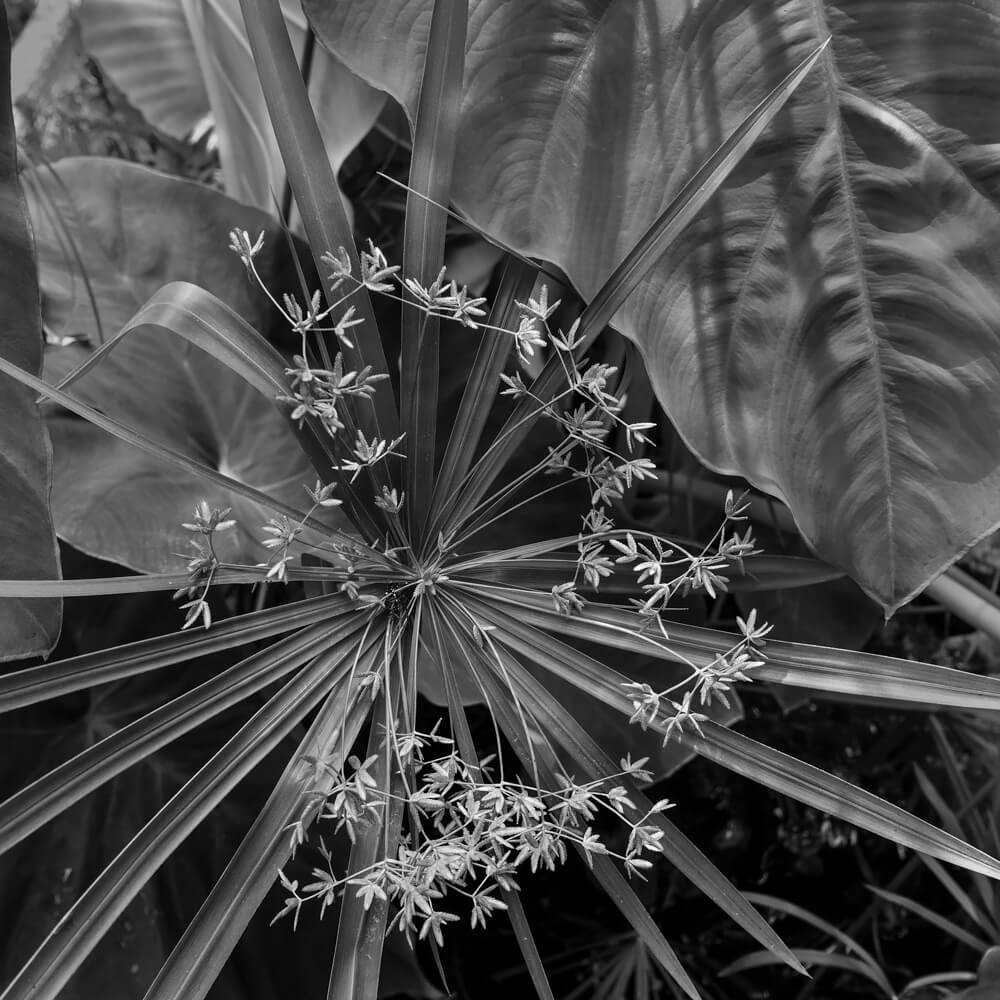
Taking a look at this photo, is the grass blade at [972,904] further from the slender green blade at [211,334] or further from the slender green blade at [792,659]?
the slender green blade at [211,334]

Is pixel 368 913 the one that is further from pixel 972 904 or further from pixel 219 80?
pixel 219 80

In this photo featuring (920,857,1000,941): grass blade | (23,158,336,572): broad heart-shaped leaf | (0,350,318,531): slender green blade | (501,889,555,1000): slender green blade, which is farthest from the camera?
(920,857,1000,941): grass blade

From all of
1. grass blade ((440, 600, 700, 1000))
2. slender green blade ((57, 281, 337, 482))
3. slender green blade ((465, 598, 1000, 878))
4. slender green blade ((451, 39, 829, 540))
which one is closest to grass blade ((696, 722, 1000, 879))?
slender green blade ((465, 598, 1000, 878))

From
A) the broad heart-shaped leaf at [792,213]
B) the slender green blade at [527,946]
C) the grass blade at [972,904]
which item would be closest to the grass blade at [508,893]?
the slender green blade at [527,946]

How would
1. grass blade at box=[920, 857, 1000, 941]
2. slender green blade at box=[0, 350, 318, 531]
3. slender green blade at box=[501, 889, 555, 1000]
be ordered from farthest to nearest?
1. grass blade at box=[920, 857, 1000, 941]
2. slender green blade at box=[501, 889, 555, 1000]
3. slender green blade at box=[0, 350, 318, 531]

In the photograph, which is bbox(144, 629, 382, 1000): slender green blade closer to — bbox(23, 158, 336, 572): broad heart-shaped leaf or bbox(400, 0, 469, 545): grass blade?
bbox(400, 0, 469, 545): grass blade

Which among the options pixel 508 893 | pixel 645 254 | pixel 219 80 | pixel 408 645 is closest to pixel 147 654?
pixel 408 645

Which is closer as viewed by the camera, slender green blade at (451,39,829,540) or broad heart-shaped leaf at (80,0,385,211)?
slender green blade at (451,39,829,540)
